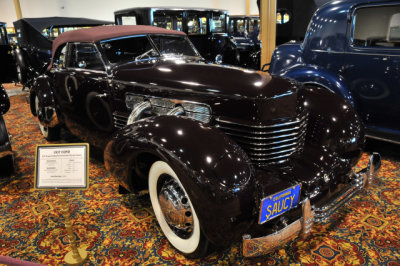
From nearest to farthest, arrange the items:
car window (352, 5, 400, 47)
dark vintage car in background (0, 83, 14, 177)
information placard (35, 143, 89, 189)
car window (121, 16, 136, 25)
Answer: information placard (35, 143, 89, 189)
dark vintage car in background (0, 83, 14, 177)
car window (352, 5, 400, 47)
car window (121, 16, 136, 25)

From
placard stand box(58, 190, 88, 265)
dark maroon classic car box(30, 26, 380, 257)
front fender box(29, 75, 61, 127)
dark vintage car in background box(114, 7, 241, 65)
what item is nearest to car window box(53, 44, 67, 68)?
front fender box(29, 75, 61, 127)

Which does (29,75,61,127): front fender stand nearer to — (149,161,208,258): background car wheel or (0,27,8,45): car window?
(149,161,208,258): background car wheel

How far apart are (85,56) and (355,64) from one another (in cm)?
306

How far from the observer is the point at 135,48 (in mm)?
3180

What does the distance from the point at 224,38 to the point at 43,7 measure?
1097cm

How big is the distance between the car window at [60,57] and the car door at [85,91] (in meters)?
0.11

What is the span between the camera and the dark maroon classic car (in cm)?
162

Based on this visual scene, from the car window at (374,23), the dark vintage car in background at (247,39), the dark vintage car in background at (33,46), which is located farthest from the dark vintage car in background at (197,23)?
the car window at (374,23)

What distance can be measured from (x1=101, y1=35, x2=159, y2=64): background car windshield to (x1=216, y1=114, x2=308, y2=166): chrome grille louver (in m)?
1.43

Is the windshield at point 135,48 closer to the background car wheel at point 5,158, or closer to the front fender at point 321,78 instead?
the background car wheel at point 5,158

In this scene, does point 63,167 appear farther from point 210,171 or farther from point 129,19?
point 129,19

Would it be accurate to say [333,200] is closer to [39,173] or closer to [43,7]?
[39,173]

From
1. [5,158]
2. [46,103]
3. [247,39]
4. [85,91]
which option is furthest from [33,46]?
[247,39]

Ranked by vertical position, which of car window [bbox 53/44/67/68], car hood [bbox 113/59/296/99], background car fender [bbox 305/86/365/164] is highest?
car window [bbox 53/44/67/68]
